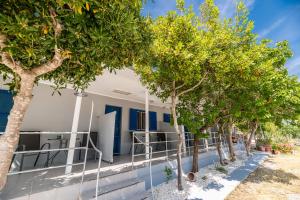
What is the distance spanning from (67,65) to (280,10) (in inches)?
534

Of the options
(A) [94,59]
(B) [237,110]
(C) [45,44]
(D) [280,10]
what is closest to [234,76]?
(B) [237,110]

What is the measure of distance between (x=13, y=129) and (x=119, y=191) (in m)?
2.68

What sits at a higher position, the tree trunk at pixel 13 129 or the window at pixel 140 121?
the window at pixel 140 121

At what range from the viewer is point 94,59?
2.62 metres

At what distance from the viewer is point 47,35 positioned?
6.62 feet

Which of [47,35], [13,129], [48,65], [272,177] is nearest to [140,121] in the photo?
[272,177]

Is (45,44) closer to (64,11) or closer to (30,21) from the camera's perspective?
(30,21)

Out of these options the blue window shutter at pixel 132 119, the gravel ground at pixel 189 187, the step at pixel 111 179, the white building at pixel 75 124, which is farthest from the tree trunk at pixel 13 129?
the blue window shutter at pixel 132 119

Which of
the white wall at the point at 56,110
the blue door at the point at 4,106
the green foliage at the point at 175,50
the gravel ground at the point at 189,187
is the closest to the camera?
the green foliage at the point at 175,50

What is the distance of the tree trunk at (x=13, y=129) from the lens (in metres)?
1.91

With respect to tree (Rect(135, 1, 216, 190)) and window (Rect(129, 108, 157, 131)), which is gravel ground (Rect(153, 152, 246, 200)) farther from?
window (Rect(129, 108, 157, 131))

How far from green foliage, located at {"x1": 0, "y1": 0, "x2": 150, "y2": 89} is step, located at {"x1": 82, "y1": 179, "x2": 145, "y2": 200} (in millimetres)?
2624

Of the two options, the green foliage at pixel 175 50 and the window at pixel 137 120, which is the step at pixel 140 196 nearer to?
the green foliage at pixel 175 50

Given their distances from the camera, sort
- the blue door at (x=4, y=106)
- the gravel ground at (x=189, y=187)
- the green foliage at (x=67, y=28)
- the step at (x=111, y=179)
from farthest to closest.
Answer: the blue door at (x=4, y=106) < the gravel ground at (x=189, y=187) < the step at (x=111, y=179) < the green foliage at (x=67, y=28)
